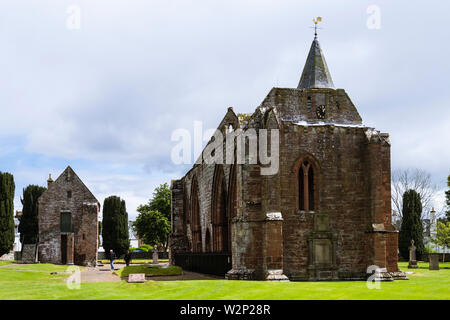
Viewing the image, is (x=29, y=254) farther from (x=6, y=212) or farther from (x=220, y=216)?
(x=220, y=216)

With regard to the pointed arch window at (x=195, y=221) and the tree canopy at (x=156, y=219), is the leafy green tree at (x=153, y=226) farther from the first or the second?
the pointed arch window at (x=195, y=221)

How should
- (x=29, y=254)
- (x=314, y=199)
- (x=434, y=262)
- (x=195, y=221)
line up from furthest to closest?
(x=29, y=254)
(x=195, y=221)
(x=434, y=262)
(x=314, y=199)

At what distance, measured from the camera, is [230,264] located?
77.0 ft

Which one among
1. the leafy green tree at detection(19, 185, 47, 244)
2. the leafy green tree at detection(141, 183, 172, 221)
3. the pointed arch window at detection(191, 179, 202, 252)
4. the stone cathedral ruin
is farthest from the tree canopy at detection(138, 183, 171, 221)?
the stone cathedral ruin

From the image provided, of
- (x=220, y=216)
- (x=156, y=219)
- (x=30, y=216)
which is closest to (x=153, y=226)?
(x=156, y=219)

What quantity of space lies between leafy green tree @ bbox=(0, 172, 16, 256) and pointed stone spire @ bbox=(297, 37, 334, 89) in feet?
101

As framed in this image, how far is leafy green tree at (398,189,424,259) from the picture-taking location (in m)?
50.8

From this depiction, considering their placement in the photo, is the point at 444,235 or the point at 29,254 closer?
the point at 444,235

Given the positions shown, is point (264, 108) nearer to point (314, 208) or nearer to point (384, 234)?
point (314, 208)

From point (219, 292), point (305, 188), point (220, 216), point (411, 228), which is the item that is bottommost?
point (219, 292)

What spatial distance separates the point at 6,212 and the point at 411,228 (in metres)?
37.6

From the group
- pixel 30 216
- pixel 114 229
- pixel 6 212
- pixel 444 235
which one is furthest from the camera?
pixel 114 229

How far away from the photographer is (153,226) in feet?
206
